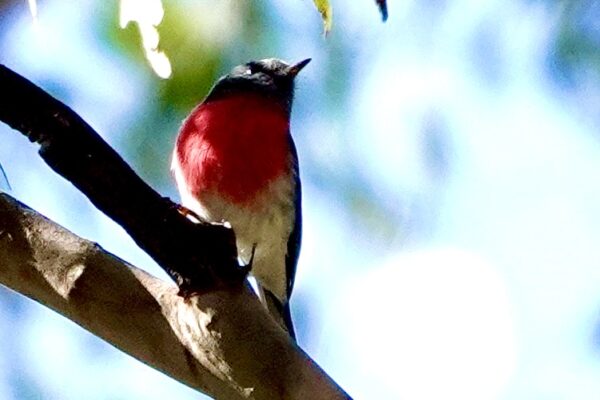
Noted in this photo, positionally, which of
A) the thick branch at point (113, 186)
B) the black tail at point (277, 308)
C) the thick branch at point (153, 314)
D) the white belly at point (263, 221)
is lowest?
the thick branch at point (153, 314)

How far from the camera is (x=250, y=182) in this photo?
3.35 metres

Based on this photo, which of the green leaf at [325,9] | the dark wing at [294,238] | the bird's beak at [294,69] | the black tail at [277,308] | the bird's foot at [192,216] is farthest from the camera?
the bird's beak at [294,69]

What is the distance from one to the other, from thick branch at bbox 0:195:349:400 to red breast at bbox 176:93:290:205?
6.00ft

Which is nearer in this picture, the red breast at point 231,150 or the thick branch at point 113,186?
the thick branch at point 113,186

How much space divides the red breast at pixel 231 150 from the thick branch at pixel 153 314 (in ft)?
6.00

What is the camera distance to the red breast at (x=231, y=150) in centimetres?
331

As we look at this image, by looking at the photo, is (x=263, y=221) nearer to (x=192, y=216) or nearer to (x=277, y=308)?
(x=277, y=308)

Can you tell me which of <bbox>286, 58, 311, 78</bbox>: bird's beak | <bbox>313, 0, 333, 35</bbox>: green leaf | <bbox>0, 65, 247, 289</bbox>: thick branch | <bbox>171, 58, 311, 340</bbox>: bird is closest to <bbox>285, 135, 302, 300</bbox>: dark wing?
<bbox>171, 58, 311, 340</bbox>: bird

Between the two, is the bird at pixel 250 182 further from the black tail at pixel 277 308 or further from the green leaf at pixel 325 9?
the green leaf at pixel 325 9

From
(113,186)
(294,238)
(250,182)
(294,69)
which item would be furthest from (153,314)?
(294,69)

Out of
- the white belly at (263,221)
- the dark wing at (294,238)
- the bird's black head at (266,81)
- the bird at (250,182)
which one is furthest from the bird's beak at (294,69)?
the white belly at (263,221)

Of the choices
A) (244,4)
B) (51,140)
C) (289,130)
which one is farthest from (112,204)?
(289,130)

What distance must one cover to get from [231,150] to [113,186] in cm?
196

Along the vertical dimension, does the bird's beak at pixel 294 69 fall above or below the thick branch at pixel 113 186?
above
